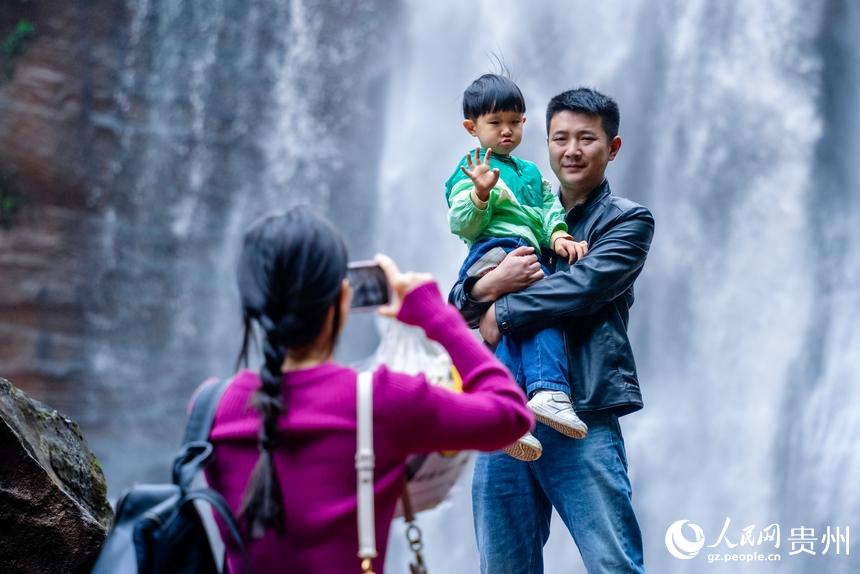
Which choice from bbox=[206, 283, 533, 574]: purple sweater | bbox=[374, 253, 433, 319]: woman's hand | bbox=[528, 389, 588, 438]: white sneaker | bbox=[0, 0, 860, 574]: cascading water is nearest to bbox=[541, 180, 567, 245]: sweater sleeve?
bbox=[528, 389, 588, 438]: white sneaker

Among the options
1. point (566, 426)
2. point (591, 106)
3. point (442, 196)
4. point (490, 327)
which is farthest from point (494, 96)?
point (442, 196)

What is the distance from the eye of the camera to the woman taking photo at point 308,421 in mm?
1181

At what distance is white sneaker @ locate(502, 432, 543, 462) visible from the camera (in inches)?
74.4

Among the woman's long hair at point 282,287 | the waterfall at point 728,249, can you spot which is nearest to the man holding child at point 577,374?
the woman's long hair at point 282,287

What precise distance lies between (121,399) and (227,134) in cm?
363

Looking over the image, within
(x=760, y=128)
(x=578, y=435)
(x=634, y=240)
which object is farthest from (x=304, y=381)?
(x=760, y=128)

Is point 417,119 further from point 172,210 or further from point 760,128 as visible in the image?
point 760,128

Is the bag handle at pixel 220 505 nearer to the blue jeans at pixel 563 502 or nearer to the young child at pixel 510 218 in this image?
the young child at pixel 510 218

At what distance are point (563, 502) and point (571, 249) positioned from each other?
0.67 m

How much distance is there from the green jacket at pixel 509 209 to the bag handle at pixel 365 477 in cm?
103

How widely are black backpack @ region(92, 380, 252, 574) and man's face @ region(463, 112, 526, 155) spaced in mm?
1390

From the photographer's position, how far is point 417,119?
10.4m

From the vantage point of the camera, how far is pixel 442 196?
991 cm

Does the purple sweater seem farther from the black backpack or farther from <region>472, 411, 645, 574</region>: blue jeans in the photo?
<region>472, 411, 645, 574</region>: blue jeans
